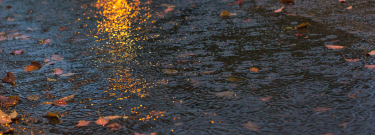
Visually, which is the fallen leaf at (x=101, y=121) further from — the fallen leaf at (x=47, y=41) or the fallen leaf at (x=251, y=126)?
the fallen leaf at (x=47, y=41)

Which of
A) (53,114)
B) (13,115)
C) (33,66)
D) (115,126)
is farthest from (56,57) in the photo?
(115,126)

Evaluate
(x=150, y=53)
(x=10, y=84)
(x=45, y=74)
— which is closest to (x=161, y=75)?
(x=150, y=53)

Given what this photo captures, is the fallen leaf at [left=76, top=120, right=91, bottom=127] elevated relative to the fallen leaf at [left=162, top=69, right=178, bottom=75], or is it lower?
lower

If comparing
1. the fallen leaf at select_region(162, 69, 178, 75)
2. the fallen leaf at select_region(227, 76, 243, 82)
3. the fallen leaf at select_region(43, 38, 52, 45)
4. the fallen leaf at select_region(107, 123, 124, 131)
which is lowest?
the fallen leaf at select_region(107, 123, 124, 131)

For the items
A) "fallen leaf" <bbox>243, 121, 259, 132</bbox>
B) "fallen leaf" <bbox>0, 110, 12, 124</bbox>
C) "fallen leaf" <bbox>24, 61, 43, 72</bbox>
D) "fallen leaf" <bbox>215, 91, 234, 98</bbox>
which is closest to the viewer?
"fallen leaf" <bbox>243, 121, 259, 132</bbox>

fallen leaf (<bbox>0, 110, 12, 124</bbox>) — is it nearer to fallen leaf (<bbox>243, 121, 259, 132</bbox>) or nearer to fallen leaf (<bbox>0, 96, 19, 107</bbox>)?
fallen leaf (<bbox>0, 96, 19, 107</bbox>)

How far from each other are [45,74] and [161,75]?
110 centimetres

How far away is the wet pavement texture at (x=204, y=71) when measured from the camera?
204 cm

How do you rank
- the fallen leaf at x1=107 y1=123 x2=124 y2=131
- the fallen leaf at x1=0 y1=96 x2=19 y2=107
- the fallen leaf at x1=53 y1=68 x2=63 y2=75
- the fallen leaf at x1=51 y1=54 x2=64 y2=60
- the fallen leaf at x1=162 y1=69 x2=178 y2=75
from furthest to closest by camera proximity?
the fallen leaf at x1=51 y1=54 x2=64 y2=60
the fallen leaf at x1=53 y1=68 x2=63 y2=75
the fallen leaf at x1=162 y1=69 x2=178 y2=75
the fallen leaf at x1=0 y1=96 x2=19 y2=107
the fallen leaf at x1=107 y1=123 x2=124 y2=131

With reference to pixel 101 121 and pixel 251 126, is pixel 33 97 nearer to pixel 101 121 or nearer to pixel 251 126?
pixel 101 121

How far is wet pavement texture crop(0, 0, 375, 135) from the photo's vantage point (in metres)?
2.04

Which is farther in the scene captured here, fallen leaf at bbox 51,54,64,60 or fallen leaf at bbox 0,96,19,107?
fallen leaf at bbox 51,54,64,60

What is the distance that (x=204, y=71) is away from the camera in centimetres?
281

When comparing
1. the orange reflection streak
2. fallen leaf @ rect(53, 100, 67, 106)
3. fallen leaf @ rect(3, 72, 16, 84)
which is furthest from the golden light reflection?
fallen leaf @ rect(3, 72, 16, 84)
